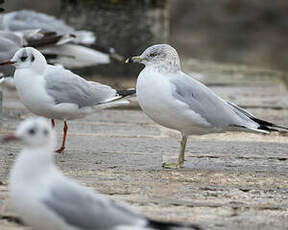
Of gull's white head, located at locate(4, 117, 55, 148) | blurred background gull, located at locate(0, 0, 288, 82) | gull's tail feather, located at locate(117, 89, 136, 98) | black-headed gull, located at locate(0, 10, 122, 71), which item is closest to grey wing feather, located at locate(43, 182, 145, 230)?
gull's white head, located at locate(4, 117, 55, 148)

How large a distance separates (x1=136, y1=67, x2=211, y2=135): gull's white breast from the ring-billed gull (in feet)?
5.90

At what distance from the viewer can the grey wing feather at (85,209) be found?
277 cm

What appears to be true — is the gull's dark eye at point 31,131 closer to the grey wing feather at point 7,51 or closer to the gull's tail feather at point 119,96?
the gull's tail feather at point 119,96

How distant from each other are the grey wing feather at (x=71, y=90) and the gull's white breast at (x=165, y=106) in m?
0.52

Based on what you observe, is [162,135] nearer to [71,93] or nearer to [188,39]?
[71,93]

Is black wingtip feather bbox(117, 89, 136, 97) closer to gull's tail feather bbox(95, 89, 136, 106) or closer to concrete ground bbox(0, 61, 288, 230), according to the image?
gull's tail feather bbox(95, 89, 136, 106)

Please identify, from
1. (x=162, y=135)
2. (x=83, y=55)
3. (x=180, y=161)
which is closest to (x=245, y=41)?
(x=83, y=55)

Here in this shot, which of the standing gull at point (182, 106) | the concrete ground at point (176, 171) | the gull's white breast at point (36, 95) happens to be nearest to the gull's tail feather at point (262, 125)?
the standing gull at point (182, 106)

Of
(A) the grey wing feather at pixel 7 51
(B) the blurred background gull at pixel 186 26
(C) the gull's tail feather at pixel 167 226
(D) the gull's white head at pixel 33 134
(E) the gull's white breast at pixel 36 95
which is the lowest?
(C) the gull's tail feather at pixel 167 226

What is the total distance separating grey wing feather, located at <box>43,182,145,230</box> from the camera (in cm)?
277

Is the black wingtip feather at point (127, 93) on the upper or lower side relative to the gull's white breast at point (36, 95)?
upper

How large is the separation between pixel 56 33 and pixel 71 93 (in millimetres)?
2430

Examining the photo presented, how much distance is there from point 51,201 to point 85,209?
0.12 meters

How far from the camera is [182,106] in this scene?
470cm
